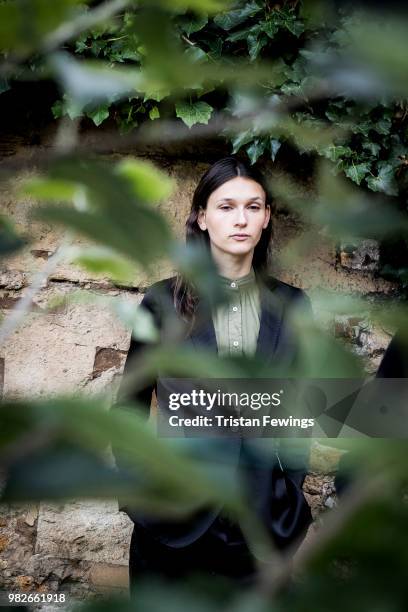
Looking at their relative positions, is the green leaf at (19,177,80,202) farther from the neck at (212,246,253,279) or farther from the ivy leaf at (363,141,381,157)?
the ivy leaf at (363,141,381,157)

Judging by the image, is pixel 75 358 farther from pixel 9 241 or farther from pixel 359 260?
pixel 9 241

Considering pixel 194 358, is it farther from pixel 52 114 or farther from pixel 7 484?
pixel 52 114

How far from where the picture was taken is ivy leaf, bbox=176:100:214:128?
6.32 ft

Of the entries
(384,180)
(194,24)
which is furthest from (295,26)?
(384,180)

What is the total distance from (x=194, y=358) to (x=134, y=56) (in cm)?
173

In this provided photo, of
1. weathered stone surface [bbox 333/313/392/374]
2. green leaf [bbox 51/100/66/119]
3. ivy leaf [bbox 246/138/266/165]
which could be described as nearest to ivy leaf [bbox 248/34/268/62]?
ivy leaf [bbox 246/138/266/165]

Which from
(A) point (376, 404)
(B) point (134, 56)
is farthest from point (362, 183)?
(A) point (376, 404)

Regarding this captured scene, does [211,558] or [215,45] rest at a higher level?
[215,45]

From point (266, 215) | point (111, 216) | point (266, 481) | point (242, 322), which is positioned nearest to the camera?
point (111, 216)

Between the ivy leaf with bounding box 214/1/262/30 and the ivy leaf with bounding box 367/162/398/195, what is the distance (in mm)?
604

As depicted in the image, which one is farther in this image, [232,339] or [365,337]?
[365,337]

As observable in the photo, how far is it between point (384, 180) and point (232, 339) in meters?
0.72

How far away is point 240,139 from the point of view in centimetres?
196

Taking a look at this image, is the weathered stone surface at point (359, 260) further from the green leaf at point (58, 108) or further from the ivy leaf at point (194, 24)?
the green leaf at point (58, 108)
